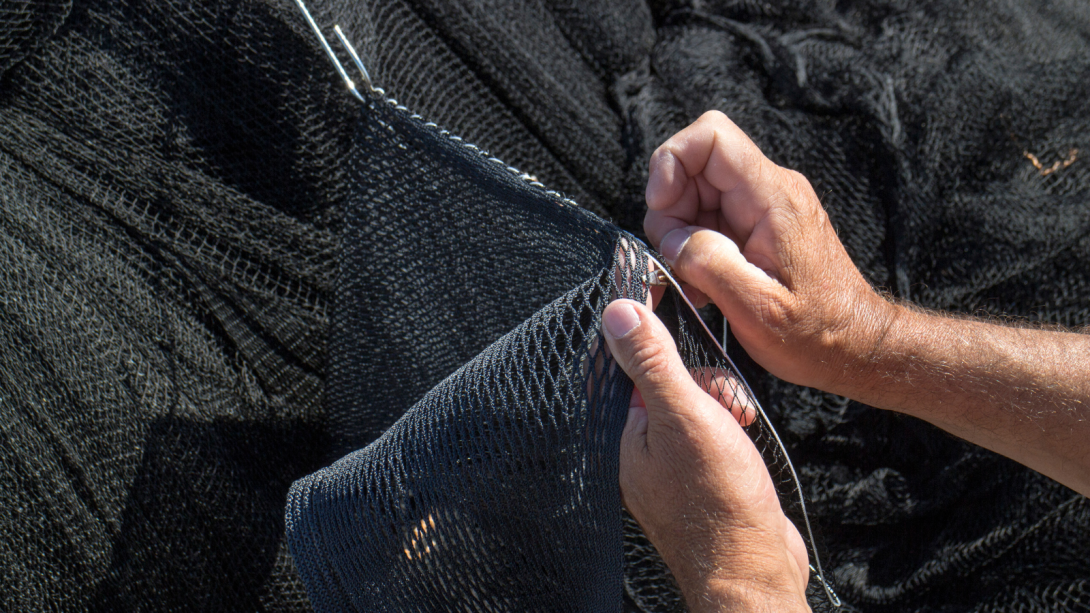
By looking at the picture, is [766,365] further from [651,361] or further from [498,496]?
[498,496]

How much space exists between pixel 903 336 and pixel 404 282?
1061 millimetres

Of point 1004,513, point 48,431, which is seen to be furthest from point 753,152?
point 48,431

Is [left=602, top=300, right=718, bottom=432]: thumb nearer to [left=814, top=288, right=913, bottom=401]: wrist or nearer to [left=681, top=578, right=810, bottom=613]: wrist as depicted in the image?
[left=681, top=578, right=810, bottom=613]: wrist

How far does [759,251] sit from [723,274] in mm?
160

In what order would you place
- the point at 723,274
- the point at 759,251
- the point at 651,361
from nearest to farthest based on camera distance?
the point at 651,361, the point at 723,274, the point at 759,251

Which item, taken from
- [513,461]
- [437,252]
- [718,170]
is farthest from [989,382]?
[437,252]

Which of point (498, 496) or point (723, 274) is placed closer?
point (498, 496)

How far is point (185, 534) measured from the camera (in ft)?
4.60

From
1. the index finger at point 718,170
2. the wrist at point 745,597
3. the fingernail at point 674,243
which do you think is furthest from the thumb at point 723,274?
the wrist at point 745,597

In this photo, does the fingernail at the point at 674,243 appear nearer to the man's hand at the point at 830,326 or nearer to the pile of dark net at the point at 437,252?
the man's hand at the point at 830,326

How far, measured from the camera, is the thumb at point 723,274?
51.0 inches

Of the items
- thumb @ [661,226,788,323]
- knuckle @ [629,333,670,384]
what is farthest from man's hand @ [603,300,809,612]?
thumb @ [661,226,788,323]

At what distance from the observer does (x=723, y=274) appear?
1.29 m

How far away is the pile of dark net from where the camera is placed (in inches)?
52.6
